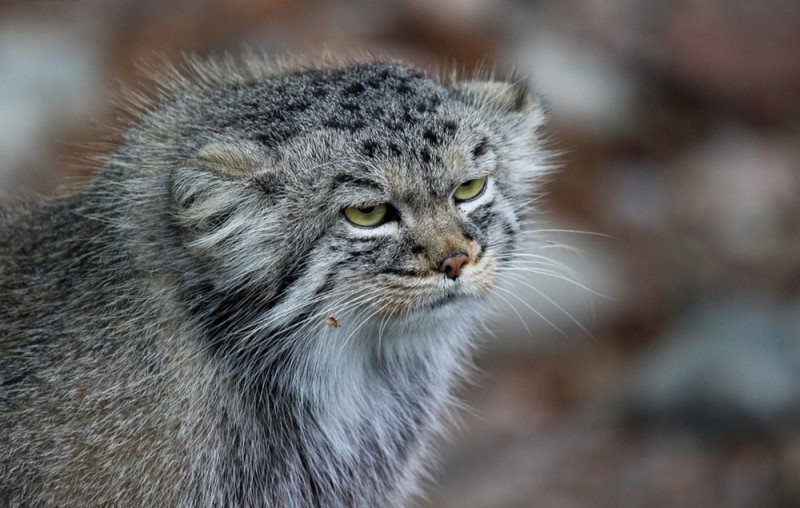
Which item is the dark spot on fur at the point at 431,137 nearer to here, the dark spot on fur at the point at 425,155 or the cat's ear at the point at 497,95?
the dark spot on fur at the point at 425,155

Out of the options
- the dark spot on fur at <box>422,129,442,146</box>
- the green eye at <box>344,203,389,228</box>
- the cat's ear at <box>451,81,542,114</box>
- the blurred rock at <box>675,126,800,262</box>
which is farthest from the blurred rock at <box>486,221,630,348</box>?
the green eye at <box>344,203,389,228</box>

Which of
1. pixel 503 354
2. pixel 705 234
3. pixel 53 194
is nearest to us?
pixel 53 194

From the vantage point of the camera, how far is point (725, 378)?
9070 millimetres

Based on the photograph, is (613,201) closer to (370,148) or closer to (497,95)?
(497,95)

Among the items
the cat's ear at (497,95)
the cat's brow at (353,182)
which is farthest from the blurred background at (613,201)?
the cat's brow at (353,182)

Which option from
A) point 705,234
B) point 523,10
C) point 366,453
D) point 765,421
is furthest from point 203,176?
point 523,10

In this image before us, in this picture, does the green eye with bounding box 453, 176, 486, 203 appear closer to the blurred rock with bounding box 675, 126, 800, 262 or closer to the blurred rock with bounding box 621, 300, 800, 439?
the blurred rock with bounding box 621, 300, 800, 439

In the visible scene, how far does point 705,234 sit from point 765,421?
9.54 ft

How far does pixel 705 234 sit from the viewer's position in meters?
11.3

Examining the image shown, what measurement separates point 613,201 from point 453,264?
7.51m

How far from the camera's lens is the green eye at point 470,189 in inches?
171

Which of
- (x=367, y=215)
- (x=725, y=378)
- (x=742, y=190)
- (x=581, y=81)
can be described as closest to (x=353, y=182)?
(x=367, y=215)

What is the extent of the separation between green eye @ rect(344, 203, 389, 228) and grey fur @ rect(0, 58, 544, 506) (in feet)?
0.12

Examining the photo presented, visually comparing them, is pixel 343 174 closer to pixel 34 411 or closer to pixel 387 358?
pixel 387 358
